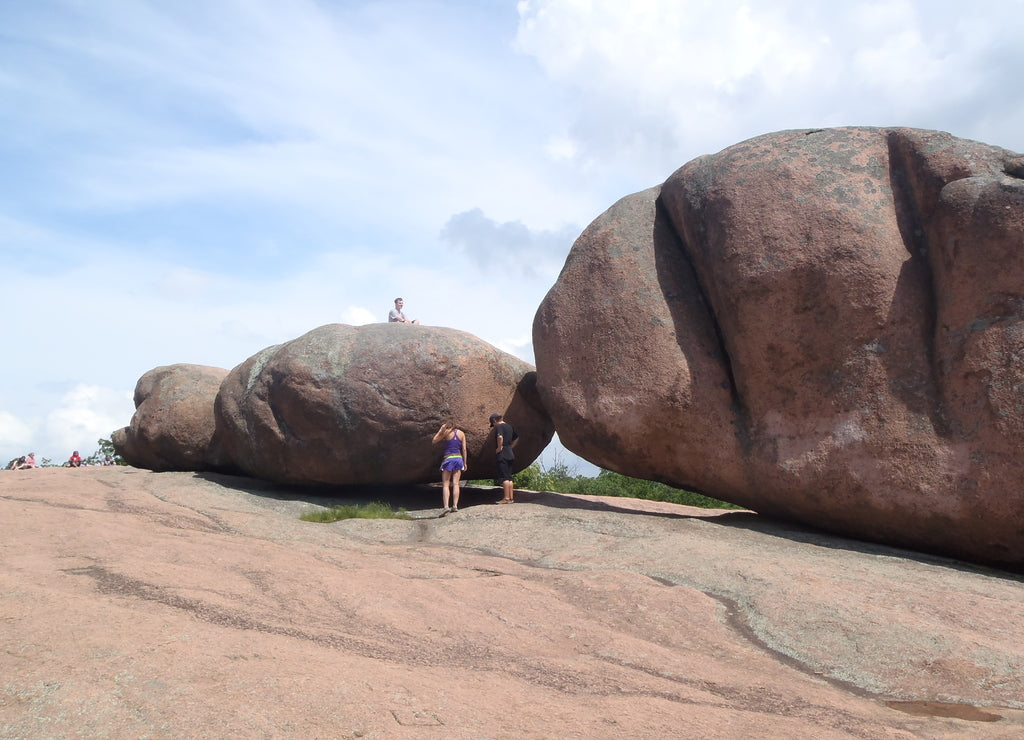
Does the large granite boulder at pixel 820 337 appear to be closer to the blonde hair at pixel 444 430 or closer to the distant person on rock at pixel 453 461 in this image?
the distant person on rock at pixel 453 461

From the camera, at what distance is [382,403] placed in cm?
1010

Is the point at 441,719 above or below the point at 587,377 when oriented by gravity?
below

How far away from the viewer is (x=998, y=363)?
6.88 m

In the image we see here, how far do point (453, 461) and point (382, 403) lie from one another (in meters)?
1.20

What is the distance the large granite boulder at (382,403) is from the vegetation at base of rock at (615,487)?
3238 millimetres

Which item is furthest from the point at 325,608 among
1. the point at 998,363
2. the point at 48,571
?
the point at 998,363

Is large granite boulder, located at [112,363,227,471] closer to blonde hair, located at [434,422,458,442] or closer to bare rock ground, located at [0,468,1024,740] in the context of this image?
blonde hair, located at [434,422,458,442]

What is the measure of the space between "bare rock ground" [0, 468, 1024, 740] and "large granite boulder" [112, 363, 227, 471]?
5.36 m

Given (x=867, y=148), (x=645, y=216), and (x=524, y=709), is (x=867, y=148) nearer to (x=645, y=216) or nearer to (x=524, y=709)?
(x=645, y=216)

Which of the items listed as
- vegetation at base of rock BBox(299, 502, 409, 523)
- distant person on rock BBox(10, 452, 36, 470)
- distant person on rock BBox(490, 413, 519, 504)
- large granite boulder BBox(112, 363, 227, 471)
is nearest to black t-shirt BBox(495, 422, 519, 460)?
distant person on rock BBox(490, 413, 519, 504)

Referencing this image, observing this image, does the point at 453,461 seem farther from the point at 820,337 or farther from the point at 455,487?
the point at 820,337

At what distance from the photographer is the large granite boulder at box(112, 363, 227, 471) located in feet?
42.0

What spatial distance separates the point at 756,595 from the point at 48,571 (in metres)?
4.23

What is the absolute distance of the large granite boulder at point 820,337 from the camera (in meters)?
7.01
